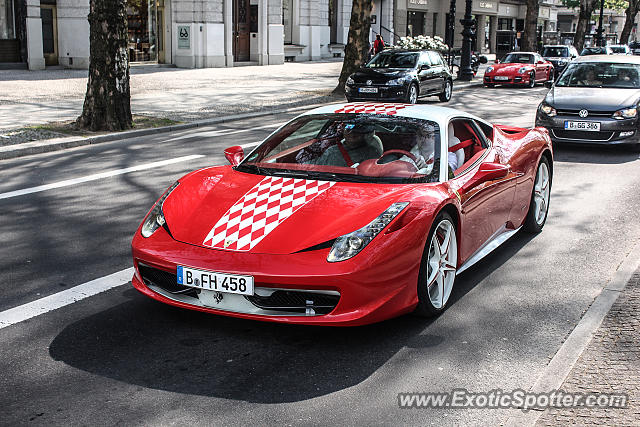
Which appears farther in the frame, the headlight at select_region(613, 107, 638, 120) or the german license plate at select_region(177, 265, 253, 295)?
the headlight at select_region(613, 107, 638, 120)

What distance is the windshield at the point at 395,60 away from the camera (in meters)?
22.5

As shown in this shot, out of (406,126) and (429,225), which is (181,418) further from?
(406,126)

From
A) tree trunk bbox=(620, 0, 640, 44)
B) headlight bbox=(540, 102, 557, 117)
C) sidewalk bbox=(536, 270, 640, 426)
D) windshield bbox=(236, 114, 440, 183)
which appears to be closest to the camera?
sidewalk bbox=(536, 270, 640, 426)

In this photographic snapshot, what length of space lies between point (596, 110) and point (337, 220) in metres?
9.26

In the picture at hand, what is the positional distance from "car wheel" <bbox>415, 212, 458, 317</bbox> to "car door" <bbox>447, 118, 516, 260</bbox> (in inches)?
6.8

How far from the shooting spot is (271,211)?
196 inches

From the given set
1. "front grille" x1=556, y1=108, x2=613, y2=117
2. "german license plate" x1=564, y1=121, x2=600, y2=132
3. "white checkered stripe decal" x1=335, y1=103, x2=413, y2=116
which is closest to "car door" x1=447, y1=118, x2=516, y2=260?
"white checkered stripe decal" x1=335, y1=103, x2=413, y2=116

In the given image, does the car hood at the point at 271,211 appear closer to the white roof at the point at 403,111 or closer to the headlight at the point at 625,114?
the white roof at the point at 403,111

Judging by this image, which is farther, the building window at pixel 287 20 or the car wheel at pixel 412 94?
the building window at pixel 287 20

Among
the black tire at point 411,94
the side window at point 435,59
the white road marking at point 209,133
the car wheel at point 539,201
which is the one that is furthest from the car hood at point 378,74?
the car wheel at point 539,201

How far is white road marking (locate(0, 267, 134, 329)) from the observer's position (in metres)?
5.15

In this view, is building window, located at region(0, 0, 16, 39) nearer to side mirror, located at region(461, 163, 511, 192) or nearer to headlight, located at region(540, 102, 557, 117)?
headlight, located at region(540, 102, 557, 117)

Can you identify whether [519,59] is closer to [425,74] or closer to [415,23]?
[425,74]

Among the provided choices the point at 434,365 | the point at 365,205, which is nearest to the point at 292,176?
the point at 365,205
